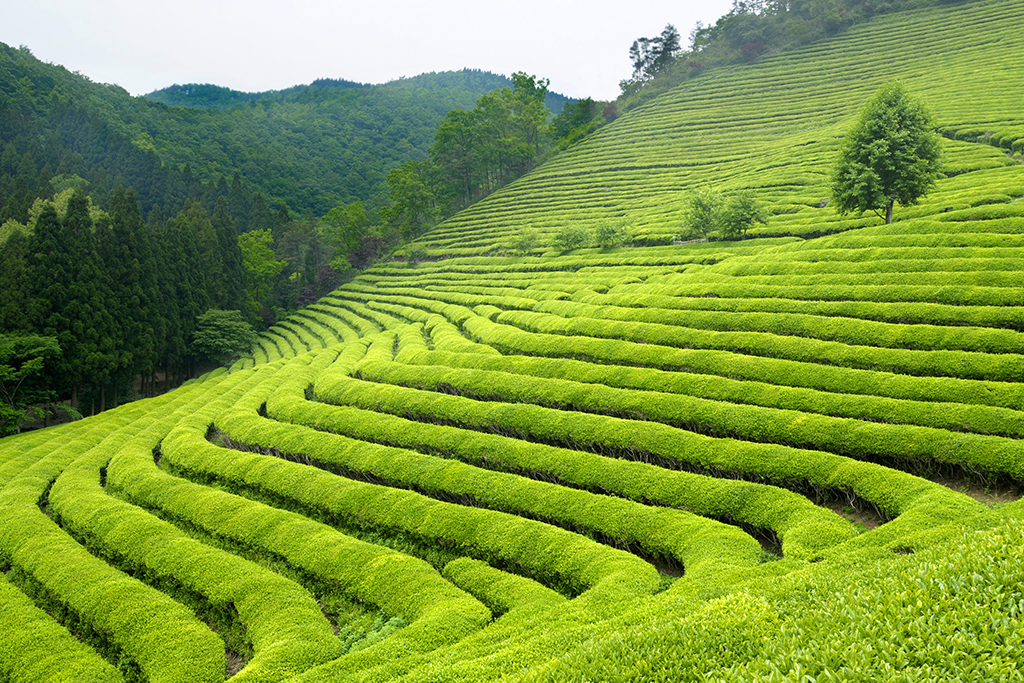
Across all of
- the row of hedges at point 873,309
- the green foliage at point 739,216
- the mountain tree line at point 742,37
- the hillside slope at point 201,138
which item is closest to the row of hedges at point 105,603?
the row of hedges at point 873,309

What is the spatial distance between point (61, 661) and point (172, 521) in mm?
7764

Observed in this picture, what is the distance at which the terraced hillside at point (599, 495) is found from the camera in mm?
8930

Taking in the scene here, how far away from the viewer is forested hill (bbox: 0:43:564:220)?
86000mm

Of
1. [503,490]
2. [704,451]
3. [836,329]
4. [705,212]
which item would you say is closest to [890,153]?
[705,212]

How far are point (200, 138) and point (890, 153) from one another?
13166cm

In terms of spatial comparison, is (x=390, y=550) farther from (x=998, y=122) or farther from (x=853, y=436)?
(x=998, y=122)

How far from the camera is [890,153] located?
36.1 meters

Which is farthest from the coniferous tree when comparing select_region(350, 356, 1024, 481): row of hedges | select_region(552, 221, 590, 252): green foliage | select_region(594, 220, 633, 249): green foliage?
select_region(350, 356, 1024, 481): row of hedges

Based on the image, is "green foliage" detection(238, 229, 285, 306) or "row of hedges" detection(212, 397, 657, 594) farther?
"green foliage" detection(238, 229, 285, 306)

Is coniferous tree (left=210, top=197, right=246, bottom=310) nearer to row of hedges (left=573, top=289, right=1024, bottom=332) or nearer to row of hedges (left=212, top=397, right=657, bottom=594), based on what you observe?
row of hedges (left=212, top=397, right=657, bottom=594)

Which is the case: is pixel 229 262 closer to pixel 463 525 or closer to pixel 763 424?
pixel 463 525

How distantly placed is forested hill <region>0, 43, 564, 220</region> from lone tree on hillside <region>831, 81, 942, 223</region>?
68724 millimetres

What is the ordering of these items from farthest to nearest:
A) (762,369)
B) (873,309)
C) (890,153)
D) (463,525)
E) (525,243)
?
(525,243)
(890,153)
(873,309)
(762,369)
(463,525)

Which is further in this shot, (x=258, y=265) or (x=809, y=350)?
(x=258, y=265)
